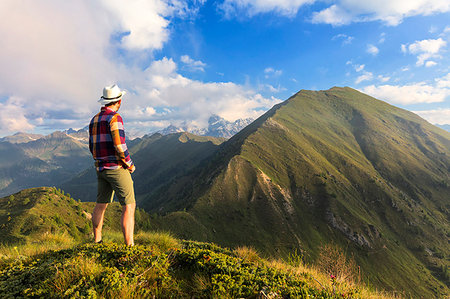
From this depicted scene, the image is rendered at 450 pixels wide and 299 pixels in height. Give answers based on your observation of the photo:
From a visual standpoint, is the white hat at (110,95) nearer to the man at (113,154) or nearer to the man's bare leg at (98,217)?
the man at (113,154)

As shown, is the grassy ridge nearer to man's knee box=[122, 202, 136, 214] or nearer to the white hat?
man's knee box=[122, 202, 136, 214]

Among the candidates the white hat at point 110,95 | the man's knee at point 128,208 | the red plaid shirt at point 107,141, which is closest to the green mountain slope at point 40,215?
the man's knee at point 128,208

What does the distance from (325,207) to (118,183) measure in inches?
4997

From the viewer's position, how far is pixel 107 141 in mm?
5027

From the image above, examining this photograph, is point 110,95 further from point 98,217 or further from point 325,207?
point 325,207

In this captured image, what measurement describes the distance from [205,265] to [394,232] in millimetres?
159795

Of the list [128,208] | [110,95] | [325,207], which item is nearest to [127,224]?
[128,208]

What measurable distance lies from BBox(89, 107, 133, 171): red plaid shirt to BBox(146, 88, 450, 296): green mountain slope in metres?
63.7

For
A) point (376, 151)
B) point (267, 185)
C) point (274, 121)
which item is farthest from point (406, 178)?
point (267, 185)

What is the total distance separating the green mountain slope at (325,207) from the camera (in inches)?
3497

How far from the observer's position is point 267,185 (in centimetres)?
11250

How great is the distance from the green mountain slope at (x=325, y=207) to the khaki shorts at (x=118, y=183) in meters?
62.9

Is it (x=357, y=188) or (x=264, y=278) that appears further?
(x=357, y=188)

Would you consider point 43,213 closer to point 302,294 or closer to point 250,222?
point 302,294
